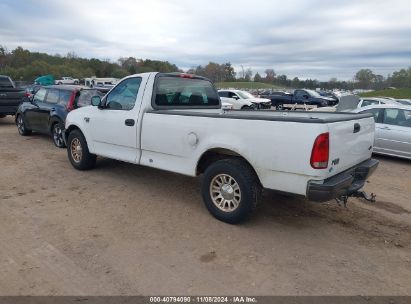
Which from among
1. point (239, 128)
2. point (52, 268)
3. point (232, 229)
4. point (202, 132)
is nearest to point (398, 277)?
point (232, 229)

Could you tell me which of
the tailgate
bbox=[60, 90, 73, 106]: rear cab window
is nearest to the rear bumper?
bbox=[60, 90, 73, 106]: rear cab window

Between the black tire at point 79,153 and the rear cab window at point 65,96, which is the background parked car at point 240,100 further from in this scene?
the black tire at point 79,153

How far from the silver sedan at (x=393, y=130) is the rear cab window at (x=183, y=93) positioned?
206 inches

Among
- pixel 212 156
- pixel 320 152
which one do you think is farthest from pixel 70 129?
pixel 320 152

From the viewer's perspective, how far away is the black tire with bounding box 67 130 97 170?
22.2ft

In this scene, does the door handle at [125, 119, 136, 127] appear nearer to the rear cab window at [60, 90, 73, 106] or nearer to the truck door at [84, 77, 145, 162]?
the truck door at [84, 77, 145, 162]

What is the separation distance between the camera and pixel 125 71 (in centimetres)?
10094

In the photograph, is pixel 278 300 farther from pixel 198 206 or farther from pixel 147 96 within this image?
pixel 147 96

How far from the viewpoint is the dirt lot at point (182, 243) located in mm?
3305

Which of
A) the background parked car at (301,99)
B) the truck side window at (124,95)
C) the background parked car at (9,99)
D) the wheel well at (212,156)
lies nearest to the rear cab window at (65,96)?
the truck side window at (124,95)

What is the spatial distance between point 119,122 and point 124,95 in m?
0.48

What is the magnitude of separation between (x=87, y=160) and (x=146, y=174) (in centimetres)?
116

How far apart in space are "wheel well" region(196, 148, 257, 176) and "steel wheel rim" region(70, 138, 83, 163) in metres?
3.02

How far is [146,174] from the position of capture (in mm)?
6922
